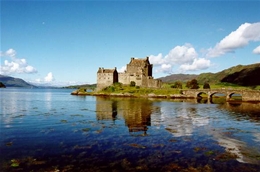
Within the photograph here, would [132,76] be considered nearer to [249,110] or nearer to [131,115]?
[249,110]

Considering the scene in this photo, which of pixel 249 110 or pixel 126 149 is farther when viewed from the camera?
pixel 249 110

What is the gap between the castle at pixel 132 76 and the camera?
132 meters

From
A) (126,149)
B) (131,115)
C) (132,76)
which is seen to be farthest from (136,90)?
(126,149)

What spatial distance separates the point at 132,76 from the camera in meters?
134

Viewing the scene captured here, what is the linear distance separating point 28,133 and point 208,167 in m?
21.0

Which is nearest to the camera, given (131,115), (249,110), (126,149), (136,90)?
(126,149)

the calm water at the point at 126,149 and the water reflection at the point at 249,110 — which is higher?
the calm water at the point at 126,149

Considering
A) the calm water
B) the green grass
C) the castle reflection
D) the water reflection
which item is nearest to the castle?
the green grass

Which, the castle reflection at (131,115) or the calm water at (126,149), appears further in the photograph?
the castle reflection at (131,115)

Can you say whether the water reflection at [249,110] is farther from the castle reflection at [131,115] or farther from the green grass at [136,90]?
the green grass at [136,90]

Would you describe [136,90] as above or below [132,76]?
below

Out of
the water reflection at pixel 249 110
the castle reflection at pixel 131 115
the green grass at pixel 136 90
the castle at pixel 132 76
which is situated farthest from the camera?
the castle at pixel 132 76

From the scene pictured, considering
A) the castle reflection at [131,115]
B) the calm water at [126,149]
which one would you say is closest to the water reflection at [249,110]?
the calm water at [126,149]

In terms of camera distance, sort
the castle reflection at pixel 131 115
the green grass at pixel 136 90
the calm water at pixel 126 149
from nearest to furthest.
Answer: the calm water at pixel 126 149
the castle reflection at pixel 131 115
the green grass at pixel 136 90
